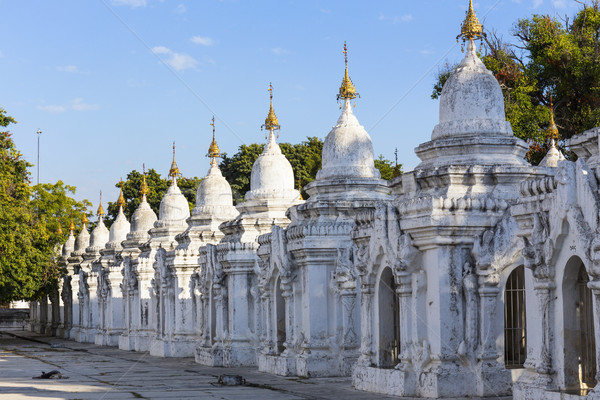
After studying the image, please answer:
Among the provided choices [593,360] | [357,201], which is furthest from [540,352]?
[357,201]

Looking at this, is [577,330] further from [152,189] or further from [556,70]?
[152,189]

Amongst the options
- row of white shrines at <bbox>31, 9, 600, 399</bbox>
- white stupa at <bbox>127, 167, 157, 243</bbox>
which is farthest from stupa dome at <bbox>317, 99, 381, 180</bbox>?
white stupa at <bbox>127, 167, 157, 243</bbox>

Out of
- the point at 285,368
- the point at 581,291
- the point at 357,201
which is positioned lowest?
the point at 285,368

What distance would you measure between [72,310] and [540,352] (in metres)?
42.2

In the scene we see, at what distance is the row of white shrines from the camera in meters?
13.3

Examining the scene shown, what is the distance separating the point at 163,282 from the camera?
3331cm

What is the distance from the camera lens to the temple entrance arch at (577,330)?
518 inches

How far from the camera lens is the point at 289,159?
184ft

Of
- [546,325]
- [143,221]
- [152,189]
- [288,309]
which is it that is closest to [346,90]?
[288,309]

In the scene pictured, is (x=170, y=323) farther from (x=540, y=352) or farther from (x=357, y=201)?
(x=540, y=352)

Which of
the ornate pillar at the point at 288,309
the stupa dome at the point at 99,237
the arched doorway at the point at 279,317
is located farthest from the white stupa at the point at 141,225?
the ornate pillar at the point at 288,309

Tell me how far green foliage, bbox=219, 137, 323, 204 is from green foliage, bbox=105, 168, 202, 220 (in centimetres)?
581

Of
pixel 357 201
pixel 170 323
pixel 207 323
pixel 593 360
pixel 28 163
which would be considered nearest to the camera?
pixel 593 360

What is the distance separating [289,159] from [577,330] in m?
43.2
